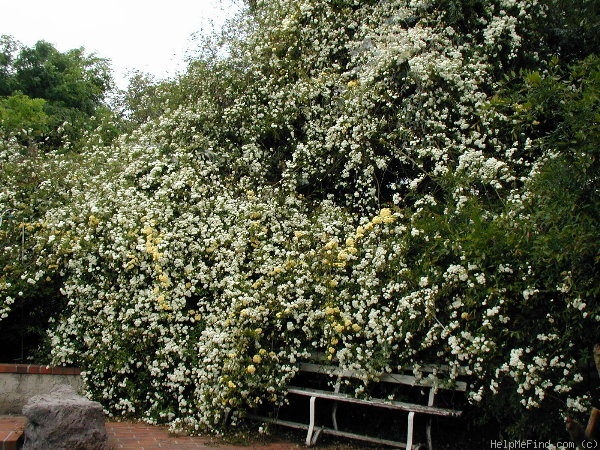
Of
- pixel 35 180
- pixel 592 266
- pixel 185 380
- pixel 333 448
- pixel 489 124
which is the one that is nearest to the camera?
pixel 592 266

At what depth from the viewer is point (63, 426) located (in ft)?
15.7

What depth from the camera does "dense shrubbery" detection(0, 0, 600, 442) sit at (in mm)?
4688

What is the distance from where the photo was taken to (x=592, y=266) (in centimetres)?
426

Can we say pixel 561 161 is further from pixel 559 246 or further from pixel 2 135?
pixel 2 135

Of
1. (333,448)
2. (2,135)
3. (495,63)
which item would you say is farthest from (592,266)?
(2,135)

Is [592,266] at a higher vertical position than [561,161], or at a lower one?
lower

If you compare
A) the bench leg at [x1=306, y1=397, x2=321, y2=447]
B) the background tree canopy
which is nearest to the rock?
the bench leg at [x1=306, y1=397, x2=321, y2=447]

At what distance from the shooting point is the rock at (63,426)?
15.6ft

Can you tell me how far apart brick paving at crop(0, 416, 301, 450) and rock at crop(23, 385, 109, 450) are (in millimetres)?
383

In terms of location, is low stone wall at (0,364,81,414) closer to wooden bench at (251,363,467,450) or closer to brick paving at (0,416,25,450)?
brick paving at (0,416,25,450)

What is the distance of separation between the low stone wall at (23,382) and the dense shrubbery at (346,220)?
22cm

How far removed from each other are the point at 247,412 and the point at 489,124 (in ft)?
14.4

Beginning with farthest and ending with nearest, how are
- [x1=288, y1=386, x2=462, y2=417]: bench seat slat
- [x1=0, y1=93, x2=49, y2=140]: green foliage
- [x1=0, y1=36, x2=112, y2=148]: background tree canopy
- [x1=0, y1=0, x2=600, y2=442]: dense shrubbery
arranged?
[x1=0, y1=36, x2=112, y2=148]: background tree canopy
[x1=0, y1=93, x2=49, y2=140]: green foliage
[x1=288, y1=386, x2=462, y2=417]: bench seat slat
[x1=0, y1=0, x2=600, y2=442]: dense shrubbery

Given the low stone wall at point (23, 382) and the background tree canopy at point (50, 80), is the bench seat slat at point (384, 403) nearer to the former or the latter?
the low stone wall at point (23, 382)
